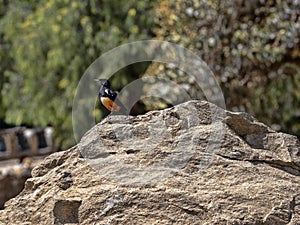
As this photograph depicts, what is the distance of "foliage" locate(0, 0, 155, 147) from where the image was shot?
13.6 metres

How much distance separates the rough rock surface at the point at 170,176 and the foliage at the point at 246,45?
637 cm

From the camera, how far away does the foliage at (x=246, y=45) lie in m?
11.1

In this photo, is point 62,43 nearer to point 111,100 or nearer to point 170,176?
point 111,100

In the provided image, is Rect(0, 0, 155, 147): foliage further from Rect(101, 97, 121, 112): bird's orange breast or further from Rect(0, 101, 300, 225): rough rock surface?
Rect(0, 101, 300, 225): rough rock surface

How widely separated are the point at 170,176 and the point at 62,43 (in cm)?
984

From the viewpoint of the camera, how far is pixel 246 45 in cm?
1131

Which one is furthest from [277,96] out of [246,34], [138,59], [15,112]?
[15,112]

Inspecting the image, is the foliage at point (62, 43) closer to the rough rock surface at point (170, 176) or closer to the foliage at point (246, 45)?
the foliage at point (246, 45)

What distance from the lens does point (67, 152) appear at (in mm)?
4871

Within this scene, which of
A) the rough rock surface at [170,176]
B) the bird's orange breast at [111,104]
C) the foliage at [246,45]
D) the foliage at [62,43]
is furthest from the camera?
the foliage at [62,43]

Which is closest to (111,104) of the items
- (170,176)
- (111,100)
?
(111,100)

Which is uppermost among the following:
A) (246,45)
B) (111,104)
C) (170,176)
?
(111,104)

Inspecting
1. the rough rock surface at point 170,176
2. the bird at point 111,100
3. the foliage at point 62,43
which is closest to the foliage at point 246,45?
the foliage at point 62,43

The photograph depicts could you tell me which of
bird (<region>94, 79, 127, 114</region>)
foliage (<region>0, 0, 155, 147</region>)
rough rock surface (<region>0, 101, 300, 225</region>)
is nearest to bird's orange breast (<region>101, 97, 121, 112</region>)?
bird (<region>94, 79, 127, 114</region>)
